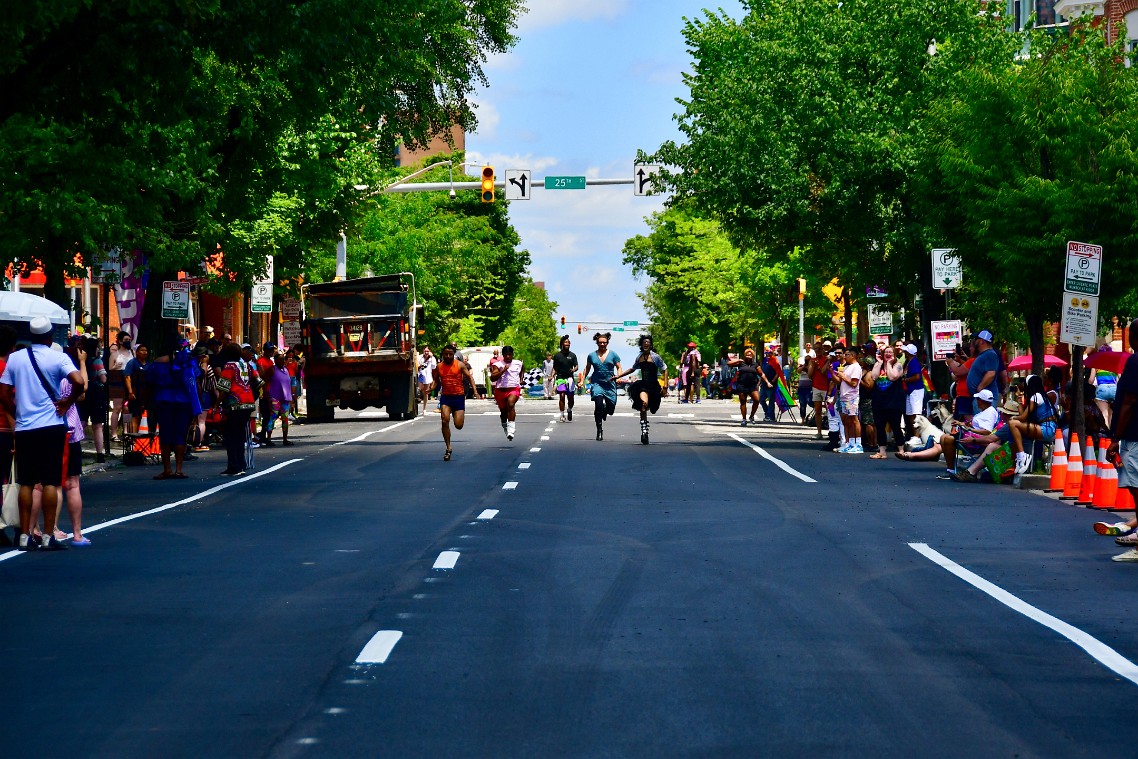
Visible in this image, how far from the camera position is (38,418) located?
47.5ft

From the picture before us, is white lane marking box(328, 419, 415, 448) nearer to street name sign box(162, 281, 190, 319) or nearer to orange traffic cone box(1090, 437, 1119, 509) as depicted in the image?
street name sign box(162, 281, 190, 319)

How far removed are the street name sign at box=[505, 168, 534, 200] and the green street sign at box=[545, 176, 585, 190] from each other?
1.61 feet

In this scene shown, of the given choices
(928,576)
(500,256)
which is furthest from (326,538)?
(500,256)

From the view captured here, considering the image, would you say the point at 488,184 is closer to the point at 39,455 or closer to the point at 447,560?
the point at 39,455

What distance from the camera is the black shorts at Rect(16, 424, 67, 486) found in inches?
570

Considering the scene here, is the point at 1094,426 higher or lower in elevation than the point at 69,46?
lower

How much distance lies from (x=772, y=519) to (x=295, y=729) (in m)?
10.4

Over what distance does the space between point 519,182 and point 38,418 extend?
2670cm

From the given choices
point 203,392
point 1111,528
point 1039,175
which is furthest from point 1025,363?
point 203,392

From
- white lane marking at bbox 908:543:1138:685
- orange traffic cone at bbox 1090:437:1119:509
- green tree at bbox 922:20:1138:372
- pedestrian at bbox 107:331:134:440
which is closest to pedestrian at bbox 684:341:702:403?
pedestrian at bbox 107:331:134:440

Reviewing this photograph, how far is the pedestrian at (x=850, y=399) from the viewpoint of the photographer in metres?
30.0

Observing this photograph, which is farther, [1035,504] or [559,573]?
[1035,504]

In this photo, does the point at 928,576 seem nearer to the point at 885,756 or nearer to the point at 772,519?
the point at 772,519

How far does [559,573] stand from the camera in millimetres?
12688
